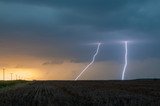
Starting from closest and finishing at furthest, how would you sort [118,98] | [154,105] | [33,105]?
[154,105]
[33,105]
[118,98]

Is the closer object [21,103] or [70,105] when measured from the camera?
[70,105]

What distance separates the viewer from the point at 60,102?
36500 mm

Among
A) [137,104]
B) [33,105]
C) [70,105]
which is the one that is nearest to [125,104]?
[137,104]

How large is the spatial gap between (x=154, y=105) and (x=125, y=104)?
1857 millimetres

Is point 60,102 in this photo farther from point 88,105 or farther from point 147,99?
point 147,99

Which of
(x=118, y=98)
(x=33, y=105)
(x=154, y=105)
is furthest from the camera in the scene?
(x=118, y=98)

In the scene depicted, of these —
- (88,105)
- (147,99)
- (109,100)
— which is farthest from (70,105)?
(147,99)

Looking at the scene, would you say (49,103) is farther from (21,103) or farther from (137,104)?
(137,104)

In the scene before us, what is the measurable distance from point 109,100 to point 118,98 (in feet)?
5.44

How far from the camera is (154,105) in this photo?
3294 cm

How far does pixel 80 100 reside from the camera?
3719 centimetres

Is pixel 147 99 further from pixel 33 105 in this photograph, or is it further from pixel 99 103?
pixel 33 105

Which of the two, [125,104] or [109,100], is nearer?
[125,104]

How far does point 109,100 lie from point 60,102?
3280mm
